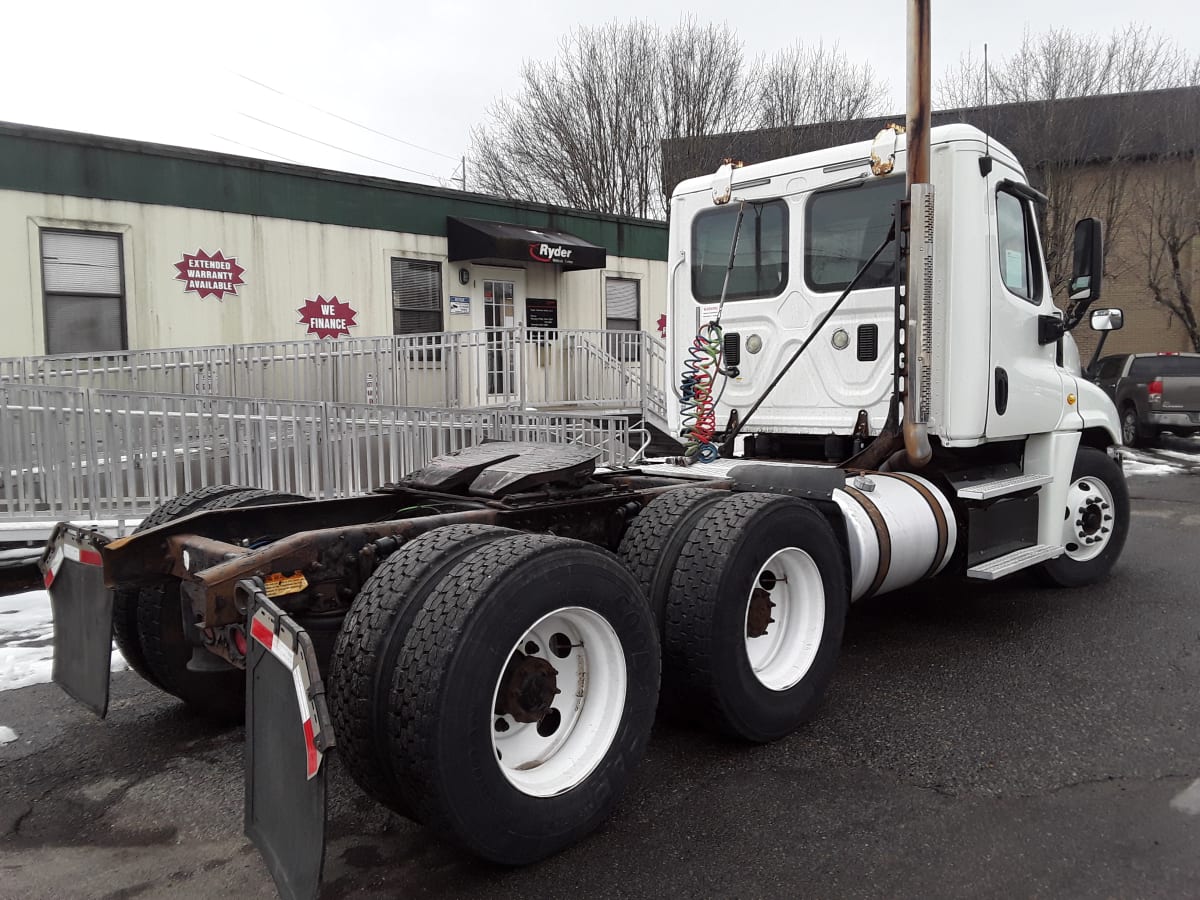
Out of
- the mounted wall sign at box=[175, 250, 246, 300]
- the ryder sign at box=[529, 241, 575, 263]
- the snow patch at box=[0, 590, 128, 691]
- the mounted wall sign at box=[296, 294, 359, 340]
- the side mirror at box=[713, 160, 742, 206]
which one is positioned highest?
the ryder sign at box=[529, 241, 575, 263]

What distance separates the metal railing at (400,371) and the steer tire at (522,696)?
7.44 meters

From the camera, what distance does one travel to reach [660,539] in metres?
3.80

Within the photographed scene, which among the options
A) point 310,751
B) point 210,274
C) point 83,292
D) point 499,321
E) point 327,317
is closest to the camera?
point 310,751

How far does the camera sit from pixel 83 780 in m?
3.62

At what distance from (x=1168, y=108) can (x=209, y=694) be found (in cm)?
2307

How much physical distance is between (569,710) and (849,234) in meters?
3.61

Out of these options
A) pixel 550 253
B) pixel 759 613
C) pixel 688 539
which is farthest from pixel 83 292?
pixel 759 613

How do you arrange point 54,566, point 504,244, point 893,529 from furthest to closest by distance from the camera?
point 504,244
point 893,529
point 54,566

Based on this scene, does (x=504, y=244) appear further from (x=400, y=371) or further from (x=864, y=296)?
(x=864, y=296)

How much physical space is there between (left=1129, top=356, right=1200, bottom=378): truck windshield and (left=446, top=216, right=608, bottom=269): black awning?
10.4 metres

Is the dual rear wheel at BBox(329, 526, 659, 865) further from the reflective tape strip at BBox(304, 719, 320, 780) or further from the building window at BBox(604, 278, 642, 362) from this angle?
the building window at BBox(604, 278, 642, 362)

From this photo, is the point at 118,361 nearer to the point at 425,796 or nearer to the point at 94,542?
the point at 94,542

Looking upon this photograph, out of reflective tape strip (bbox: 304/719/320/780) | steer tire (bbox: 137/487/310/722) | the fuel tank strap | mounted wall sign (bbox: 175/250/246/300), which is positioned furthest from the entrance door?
reflective tape strip (bbox: 304/719/320/780)

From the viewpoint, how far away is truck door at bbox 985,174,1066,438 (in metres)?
5.30
